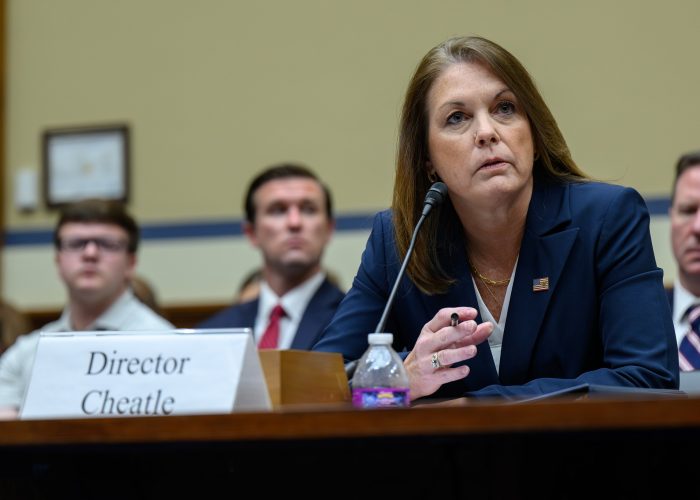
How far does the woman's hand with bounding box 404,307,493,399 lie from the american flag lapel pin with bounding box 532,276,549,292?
293 millimetres

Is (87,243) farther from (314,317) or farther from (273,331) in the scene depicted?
(314,317)

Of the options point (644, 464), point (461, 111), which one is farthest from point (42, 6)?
point (644, 464)

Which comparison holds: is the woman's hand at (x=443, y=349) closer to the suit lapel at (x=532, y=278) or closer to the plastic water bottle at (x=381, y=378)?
the plastic water bottle at (x=381, y=378)

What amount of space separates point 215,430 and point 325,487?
0.24 metres

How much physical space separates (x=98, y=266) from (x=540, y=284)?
8.01 feet

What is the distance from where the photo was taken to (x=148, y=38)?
5887mm

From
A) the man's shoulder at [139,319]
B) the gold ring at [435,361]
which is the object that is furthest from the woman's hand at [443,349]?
the man's shoulder at [139,319]

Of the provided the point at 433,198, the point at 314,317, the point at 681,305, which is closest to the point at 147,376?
the point at 433,198

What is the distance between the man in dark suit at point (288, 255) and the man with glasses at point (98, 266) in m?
0.35

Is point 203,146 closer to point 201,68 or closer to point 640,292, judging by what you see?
point 201,68

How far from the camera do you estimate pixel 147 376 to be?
178 cm

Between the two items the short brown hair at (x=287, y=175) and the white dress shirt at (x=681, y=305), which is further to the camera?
the short brown hair at (x=287, y=175)

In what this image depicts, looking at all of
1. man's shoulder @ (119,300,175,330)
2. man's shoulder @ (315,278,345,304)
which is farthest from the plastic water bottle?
man's shoulder @ (119,300,175,330)

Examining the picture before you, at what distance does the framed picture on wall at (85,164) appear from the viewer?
19.1 feet
